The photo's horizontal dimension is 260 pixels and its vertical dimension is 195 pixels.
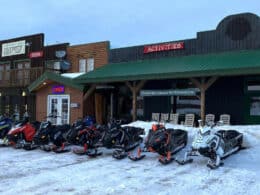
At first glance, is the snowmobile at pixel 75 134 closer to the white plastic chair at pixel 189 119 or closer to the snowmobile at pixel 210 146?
the snowmobile at pixel 210 146

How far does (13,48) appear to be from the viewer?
2427 centimetres

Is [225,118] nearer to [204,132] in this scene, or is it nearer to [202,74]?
[202,74]

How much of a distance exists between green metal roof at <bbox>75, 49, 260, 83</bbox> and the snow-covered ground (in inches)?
122

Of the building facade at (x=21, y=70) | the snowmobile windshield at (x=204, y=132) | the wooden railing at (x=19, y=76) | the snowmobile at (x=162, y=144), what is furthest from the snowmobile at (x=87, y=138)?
the wooden railing at (x=19, y=76)

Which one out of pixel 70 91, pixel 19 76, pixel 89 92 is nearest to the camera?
pixel 89 92

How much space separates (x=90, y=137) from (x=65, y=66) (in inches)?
454

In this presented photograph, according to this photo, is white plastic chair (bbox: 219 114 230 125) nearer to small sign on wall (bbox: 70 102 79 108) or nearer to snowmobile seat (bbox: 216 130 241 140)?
snowmobile seat (bbox: 216 130 241 140)

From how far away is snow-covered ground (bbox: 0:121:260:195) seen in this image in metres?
5.80

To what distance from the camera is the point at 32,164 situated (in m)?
8.16

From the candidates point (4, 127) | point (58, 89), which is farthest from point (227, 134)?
point (58, 89)

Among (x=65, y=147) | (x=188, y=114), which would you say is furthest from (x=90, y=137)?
(x=188, y=114)

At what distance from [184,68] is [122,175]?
23.5 ft

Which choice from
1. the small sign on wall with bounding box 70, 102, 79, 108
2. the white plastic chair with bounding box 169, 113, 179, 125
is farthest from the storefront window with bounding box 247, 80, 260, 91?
the small sign on wall with bounding box 70, 102, 79, 108

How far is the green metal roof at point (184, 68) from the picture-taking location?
11.7m
